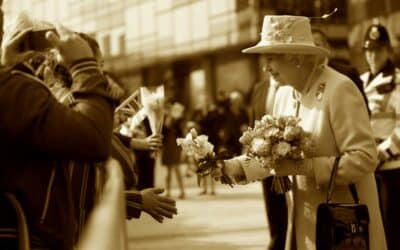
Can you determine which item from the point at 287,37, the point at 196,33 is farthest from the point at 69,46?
the point at 196,33

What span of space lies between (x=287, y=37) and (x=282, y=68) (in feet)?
0.50

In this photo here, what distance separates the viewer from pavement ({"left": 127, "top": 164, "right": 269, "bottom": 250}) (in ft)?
33.7

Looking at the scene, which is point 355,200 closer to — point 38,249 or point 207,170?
point 207,170

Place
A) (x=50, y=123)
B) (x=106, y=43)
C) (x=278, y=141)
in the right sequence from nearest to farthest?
(x=50, y=123) → (x=278, y=141) → (x=106, y=43)

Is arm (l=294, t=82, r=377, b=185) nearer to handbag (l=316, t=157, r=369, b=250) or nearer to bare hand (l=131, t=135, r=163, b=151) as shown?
handbag (l=316, t=157, r=369, b=250)

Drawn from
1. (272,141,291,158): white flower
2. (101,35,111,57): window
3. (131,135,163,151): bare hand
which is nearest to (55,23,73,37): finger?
(272,141,291,158): white flower

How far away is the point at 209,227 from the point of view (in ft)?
40.0

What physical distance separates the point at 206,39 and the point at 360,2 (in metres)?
10.5

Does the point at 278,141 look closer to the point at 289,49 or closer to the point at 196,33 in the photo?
the point at 289,49

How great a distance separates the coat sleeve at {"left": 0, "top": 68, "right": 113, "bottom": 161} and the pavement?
687 cm

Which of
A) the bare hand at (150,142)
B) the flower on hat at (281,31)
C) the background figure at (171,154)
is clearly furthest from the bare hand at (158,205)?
the background figure at (171,154)

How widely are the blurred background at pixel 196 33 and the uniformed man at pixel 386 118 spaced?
107 ft

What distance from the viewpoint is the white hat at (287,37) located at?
464 centimetres

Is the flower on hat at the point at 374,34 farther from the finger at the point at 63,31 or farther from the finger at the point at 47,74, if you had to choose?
the finger at the point at 63,31
